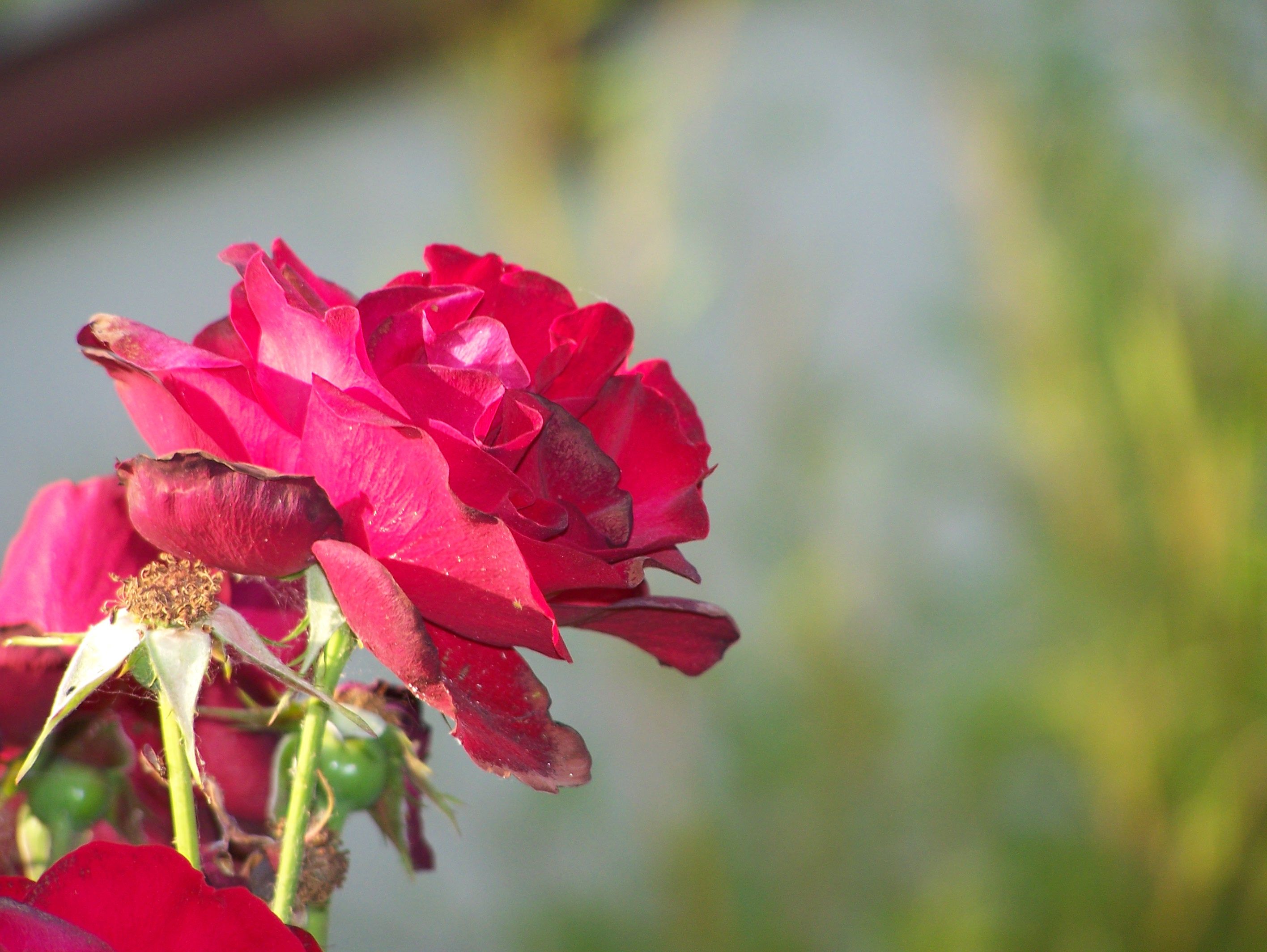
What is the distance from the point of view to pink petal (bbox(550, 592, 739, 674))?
0.80 feet

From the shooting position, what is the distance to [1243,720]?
43.4 inches

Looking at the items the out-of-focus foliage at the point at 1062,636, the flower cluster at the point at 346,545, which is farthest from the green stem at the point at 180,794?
the out-of-focus foliage at the point at 1062,636

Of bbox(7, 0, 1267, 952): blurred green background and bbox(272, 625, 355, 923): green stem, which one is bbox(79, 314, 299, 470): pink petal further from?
bbox(7, 0, 1267, 952): blurred green background

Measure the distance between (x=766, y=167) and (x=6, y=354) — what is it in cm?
112

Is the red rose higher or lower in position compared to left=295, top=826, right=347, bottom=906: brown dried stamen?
higher

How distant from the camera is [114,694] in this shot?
27cm

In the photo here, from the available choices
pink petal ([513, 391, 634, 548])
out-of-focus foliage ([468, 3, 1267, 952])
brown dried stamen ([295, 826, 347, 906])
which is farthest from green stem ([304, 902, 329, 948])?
Result: out-of-focus foliage ([468, 3, 1267, 952])

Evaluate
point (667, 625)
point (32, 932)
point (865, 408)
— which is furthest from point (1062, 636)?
point (32, 932)

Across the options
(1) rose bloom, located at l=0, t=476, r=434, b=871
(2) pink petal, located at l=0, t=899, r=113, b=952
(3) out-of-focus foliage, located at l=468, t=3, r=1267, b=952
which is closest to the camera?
(2) pink petal, located at l=0, t=899, r=113, b=952

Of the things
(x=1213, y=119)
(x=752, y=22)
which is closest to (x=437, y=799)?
(x=1213, y=119)

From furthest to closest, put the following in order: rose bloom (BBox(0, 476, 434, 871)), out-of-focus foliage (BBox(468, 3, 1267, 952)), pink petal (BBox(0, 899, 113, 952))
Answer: out-of-focus foliage (BBox(468, 3, 1267, 952)) < rose bloom (BBox(0, 476, 434, 871)) < pink petal (BBox(0, 899, 113, 952))

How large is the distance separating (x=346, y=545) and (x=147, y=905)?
6 centimetres

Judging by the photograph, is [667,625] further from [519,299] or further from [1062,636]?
[1062,636]

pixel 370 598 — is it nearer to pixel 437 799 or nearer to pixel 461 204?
pixel 437 799
